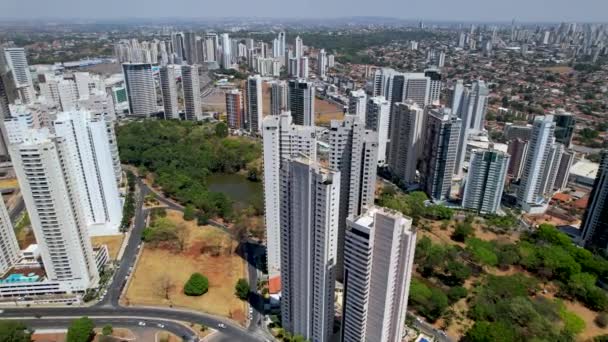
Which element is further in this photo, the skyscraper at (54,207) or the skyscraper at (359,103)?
the skyscraper at (359,103)

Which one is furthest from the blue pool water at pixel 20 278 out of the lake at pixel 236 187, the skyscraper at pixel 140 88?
the skyscraper at pixel 140 88

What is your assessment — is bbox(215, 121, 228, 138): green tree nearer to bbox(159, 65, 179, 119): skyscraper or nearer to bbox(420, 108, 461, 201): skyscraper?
bbox(159, 65, 179, 119): skyscraper

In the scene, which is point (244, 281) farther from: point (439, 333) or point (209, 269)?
point (439, 333)

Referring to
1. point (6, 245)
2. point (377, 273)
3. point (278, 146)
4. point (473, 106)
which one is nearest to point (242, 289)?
point (278, 146)

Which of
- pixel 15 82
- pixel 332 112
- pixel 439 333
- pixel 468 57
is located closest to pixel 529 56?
pixel 468 57

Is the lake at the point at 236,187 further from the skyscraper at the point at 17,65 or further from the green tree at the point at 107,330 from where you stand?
the skyscraper at the point at 17,65

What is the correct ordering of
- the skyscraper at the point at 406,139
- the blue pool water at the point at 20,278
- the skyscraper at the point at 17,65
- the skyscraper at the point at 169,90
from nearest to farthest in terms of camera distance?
the blue pool water at the point at 20,278
the skyscraper at the point at 406,139
the skyscraper at the point at 169,90
the skyscraper at the point at 17,65
